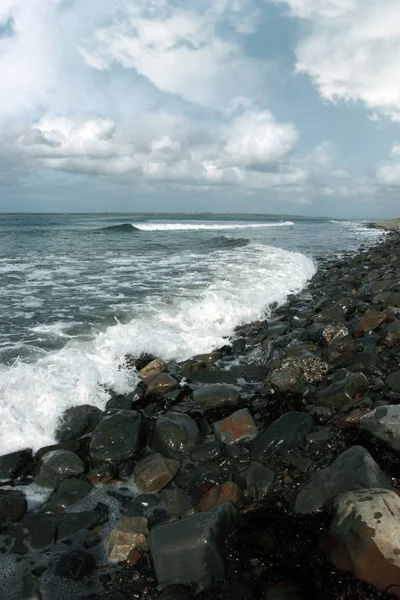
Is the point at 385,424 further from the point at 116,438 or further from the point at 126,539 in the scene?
the point at 116,438

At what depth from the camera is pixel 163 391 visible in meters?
5.62

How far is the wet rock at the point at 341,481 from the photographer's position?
3084 mm

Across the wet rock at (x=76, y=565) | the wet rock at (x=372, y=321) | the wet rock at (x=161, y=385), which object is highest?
the wet rock at (x=372, y=321)

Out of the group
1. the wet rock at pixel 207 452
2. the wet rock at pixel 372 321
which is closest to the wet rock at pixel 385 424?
the wet rock at pixel 207 452

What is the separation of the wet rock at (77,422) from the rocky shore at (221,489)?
0.02 m

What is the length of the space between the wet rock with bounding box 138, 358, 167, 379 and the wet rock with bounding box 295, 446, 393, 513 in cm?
334

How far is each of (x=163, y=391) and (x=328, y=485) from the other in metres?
2.93

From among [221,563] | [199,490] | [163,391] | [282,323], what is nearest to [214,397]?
[163,391]

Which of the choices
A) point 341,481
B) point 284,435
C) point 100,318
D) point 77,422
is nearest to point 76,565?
point 77,422

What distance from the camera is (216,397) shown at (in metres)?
5.23

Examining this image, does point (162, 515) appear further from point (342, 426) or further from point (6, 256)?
point (6, 256)

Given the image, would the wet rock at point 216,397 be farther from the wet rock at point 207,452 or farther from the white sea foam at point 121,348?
the white sea foam at point 121,348

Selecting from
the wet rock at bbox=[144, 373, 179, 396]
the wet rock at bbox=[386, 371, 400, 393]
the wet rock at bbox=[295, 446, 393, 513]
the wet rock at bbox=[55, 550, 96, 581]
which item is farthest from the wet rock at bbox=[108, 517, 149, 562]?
the wet rock at bbox=[386, 371, 400, 393]

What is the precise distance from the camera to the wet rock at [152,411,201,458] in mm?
4270
